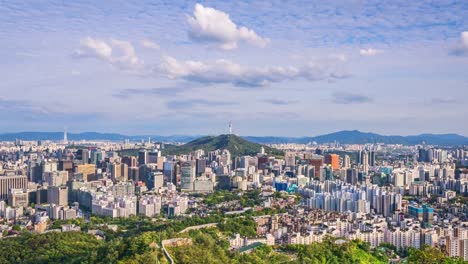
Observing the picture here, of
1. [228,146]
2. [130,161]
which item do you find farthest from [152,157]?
[228,146]

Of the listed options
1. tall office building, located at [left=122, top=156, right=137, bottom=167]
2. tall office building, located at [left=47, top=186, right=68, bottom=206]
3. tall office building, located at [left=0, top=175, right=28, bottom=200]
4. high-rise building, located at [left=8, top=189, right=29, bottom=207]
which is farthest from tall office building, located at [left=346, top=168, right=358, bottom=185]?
tall office building, located at [left=0, top=175, right=28, bottom=200]

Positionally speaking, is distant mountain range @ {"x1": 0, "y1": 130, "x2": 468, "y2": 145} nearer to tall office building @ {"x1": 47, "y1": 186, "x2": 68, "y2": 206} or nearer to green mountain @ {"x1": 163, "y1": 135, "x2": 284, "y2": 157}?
green mountain @ {"x1": 163, "y1": 135, "x2": 284, "y2": 157}

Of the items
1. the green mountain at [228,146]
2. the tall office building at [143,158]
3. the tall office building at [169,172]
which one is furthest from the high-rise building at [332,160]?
the tall office building at [143,158]

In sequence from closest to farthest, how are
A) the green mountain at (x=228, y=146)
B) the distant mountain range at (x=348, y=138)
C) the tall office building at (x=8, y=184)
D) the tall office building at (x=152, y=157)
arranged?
the tall office building at (x=8, y=184), the tall office building at (x=152, y=157), the green mountain at (x=228, y=146), the distant mountain range at (x=348, y=138)

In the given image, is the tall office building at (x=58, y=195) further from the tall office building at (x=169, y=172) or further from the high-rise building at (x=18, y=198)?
the tall office building at (x=169, y=172)

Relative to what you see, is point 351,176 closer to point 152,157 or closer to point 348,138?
point 152,157

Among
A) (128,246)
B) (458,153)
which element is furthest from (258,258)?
(458,153)

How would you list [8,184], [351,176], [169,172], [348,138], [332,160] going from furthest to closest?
[348,138] → [332,160] → [169,172] → [351,176] → [8,184]

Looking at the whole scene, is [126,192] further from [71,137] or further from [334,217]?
[71,137]
